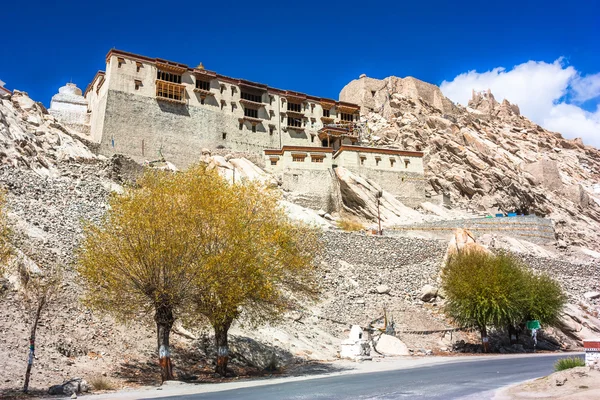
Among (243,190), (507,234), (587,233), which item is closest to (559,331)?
(507,234)

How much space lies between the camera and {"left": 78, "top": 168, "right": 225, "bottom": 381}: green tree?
1645 cm

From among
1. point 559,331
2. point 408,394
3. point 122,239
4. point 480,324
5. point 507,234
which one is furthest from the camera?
point 507,234

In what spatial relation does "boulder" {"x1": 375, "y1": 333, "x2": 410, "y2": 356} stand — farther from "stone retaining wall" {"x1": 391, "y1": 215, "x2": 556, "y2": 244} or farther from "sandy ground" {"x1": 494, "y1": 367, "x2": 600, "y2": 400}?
"stone retaining wall" {"x1": 391, "y1": 215, "x2": 556, "y2": 244}

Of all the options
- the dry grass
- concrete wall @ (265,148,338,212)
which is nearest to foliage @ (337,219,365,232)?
concrete wall @ (265,148,338,212)

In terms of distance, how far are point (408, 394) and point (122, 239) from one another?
415 inches

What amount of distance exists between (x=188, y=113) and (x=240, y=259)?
45.0m

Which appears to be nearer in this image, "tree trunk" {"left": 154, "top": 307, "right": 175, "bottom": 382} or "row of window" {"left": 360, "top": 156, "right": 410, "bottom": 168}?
"tree trunk" {"left": 154, "top": 307, "right": 175, "bottom": 382}

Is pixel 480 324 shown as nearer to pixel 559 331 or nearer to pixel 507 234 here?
pixel 559 331

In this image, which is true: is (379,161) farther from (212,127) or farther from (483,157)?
(212,127)

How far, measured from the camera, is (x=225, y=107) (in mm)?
62000

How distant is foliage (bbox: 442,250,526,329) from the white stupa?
4367 centimetres

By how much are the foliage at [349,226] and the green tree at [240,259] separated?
27.9 m

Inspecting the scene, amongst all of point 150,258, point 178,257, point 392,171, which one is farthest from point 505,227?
point 150,258

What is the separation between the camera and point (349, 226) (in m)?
49.5
